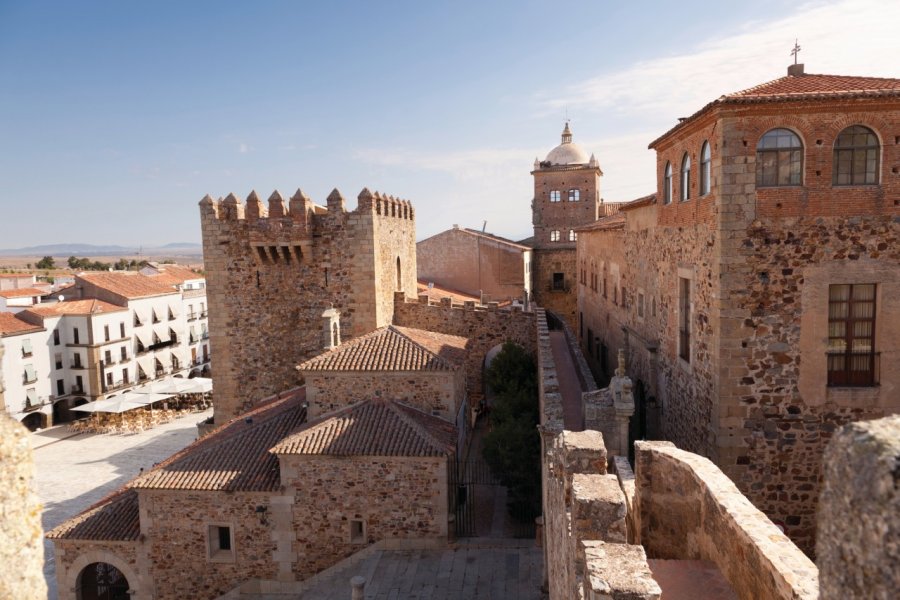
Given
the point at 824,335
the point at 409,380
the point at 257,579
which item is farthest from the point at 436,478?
the point at 824,335

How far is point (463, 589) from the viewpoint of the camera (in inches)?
452

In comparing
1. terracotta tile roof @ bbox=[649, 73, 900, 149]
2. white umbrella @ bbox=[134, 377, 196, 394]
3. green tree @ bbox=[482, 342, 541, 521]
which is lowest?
white umbrella @ bbox=[134, 377, 196, 394]

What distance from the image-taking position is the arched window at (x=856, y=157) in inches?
354

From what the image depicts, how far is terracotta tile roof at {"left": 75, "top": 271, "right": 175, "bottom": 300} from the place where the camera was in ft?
142

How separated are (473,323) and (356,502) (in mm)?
9575

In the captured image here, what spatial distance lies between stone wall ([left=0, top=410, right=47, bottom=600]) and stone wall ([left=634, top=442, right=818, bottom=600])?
5.03 m

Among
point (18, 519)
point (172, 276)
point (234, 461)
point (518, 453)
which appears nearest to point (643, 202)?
point (518, 453)

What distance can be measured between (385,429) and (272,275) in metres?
8.76

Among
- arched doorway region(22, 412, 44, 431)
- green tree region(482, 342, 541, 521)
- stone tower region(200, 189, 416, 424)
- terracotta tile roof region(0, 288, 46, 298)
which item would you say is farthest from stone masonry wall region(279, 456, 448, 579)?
terracotta tile roof region(0, 288, 46, 298)

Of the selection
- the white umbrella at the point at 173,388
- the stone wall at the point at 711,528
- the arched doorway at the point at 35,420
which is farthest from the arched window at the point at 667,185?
the arched doorway at the point at 35,420

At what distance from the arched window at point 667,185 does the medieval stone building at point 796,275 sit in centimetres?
219

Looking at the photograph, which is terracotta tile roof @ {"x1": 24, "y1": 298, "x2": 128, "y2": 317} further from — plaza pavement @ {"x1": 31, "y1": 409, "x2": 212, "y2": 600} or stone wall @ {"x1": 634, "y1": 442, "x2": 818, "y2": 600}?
stone wall @ {"x1": 634, "y1": 442, "x2": 818, "y2": 600}

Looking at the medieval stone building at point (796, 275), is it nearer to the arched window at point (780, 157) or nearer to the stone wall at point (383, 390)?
the arched window at point (780, 157)

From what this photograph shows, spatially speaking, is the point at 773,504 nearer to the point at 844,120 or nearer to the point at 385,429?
the point at 844,120
